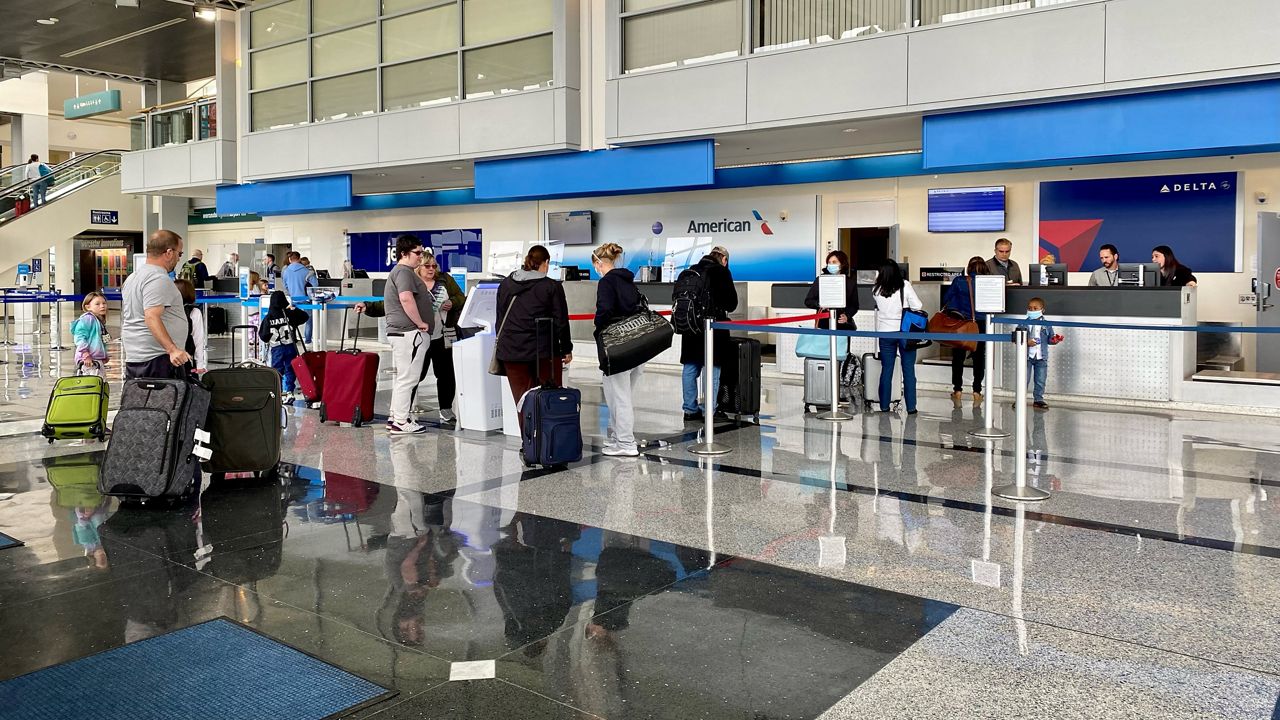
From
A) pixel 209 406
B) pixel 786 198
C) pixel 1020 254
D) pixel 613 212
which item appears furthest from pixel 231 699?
pixel 613 212

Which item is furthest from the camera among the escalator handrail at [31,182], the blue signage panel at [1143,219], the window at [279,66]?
the escalator handrail at [31,182]

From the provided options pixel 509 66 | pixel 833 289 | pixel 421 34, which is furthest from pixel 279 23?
pixel 833 289

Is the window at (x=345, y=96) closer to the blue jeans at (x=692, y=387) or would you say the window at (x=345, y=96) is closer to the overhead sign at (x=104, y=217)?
the blue jeans at (x=692, y=387)

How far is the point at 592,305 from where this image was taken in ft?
53.4

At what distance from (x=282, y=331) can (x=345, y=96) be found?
29.4 ft

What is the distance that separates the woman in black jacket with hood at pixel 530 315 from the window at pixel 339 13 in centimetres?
1162

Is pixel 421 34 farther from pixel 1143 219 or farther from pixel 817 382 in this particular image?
pixel 1143 219

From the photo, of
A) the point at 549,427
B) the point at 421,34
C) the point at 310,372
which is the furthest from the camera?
the point at 421,34

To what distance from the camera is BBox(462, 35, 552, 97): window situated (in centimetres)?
1496

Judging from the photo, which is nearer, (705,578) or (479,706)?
(479,706)

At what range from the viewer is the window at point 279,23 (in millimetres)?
18500

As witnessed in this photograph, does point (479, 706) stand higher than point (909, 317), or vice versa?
point (909, 317)

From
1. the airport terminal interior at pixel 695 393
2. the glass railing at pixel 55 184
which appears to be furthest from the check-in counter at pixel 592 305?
the glass railing at pixel 55 184

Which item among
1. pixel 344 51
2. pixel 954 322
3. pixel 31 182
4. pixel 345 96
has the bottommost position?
pixel 954 322
